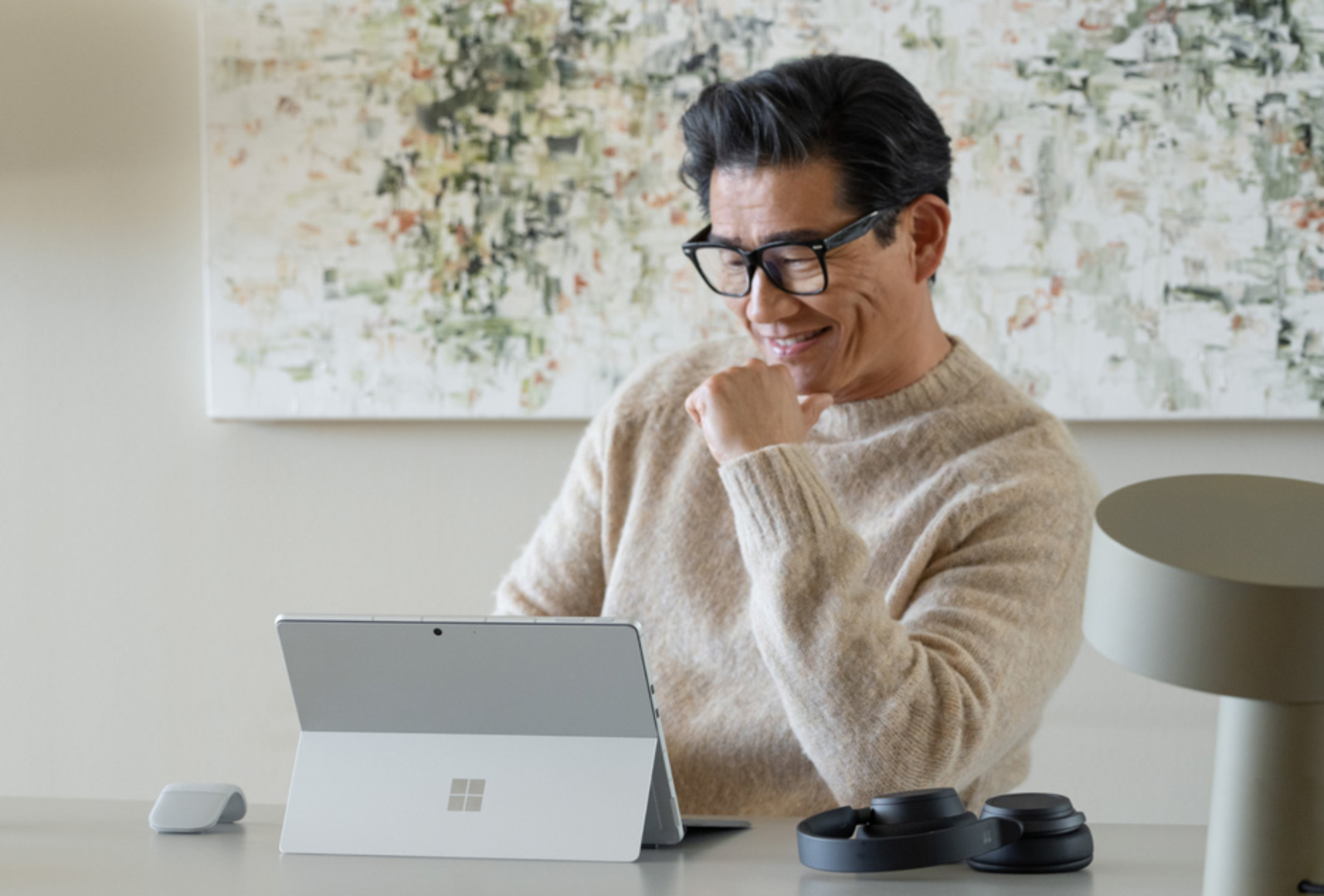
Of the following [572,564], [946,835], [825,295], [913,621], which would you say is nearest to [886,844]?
[946,835]

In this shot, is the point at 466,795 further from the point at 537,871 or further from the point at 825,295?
the point at 825,295

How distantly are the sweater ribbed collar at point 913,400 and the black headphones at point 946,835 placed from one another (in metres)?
0.61

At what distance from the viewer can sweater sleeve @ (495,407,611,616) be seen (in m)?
1.63

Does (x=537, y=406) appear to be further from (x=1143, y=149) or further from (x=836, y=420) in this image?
(x=1143, y=149)

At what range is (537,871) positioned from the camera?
3.15 feet

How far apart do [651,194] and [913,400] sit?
3.22 ft

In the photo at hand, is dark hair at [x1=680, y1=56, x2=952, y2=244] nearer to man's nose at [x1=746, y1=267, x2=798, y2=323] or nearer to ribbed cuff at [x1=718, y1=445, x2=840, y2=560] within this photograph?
man's nose at [x1=746, y1=267, x2=798, y2=323]

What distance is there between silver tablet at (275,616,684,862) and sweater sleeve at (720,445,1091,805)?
0.77 feet

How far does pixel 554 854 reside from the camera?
39.1 inches

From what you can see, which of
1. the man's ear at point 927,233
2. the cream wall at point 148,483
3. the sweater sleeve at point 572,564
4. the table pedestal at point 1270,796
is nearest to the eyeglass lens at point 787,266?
the man's ear at point 927,233

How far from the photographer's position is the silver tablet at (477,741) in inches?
39.4

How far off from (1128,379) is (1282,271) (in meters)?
0.31

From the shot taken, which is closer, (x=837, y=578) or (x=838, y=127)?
(x=837, y=578)

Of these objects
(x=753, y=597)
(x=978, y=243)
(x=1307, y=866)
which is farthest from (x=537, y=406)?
(x=1307, y=866)
